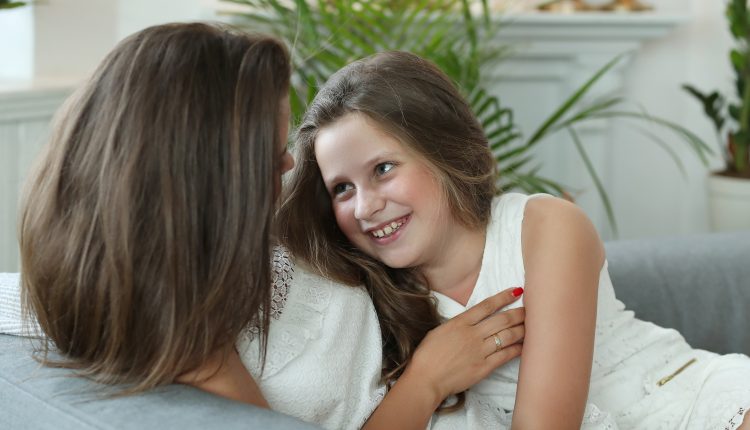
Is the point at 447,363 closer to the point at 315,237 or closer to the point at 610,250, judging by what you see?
the point at 315,237

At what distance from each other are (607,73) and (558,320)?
7.33 feet

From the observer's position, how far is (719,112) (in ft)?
12.4

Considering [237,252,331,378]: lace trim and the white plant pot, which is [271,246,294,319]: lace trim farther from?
the white plant pot

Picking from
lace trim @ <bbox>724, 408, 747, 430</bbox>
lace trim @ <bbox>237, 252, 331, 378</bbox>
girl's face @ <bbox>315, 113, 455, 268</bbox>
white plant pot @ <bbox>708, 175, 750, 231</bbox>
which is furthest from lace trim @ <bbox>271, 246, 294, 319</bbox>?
white plant pot @ <bbox>708, 175, 750, 231</bbox>

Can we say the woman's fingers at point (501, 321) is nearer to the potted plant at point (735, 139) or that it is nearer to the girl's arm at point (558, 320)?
the girl's arm at point (558, 320)

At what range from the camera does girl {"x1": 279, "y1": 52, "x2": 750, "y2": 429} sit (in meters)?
1.63

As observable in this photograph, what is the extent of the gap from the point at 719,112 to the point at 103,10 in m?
2.16

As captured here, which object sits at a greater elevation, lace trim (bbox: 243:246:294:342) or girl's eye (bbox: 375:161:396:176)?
girl's eye (bbox: 375:161:396:176)

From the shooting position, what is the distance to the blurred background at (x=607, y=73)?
9.52ft

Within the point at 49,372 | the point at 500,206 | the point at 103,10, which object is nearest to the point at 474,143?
the point at 500,206

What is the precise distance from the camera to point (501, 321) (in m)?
1.68

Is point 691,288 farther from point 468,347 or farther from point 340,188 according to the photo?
point 340,188

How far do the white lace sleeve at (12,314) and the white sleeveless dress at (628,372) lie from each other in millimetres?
683

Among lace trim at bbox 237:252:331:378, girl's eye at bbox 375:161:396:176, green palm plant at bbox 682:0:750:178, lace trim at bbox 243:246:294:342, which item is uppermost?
girl's eye at bbox 375:161:396:176
